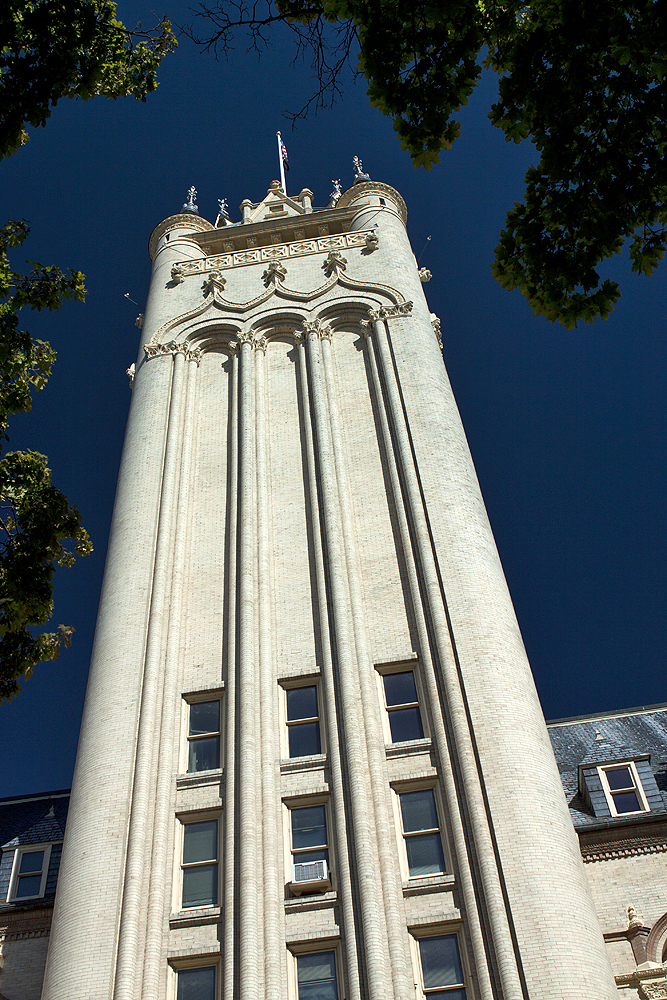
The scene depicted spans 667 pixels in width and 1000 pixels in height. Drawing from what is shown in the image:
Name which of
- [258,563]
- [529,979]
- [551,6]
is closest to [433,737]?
[529,979]

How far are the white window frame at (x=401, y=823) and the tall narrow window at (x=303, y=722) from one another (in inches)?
81.6

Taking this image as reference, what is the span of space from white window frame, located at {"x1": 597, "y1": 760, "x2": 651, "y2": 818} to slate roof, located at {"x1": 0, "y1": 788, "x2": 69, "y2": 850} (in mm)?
14308

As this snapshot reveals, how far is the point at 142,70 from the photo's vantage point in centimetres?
1662

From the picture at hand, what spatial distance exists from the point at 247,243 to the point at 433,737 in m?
27.0

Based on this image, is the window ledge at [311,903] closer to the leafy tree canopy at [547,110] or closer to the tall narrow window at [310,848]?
the tall narrow window at [310,848]

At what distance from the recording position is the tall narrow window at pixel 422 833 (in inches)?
691

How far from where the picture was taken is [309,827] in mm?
18531

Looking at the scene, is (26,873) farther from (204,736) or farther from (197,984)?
(197,984)

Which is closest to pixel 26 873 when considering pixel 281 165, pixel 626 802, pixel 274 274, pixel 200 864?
pixel 200 864

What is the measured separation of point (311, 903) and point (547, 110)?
546 inches

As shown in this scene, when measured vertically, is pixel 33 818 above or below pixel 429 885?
above

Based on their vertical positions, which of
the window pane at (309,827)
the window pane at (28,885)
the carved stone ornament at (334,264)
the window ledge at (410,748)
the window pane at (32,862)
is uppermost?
the carved stone ornament at (334,264)

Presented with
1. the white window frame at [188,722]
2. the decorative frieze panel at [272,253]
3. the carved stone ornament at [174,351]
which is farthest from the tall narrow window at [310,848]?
the decorative frieze panel at [272,253]

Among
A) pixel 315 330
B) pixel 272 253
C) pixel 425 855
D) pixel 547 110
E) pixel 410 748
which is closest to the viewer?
pixel 547 110
